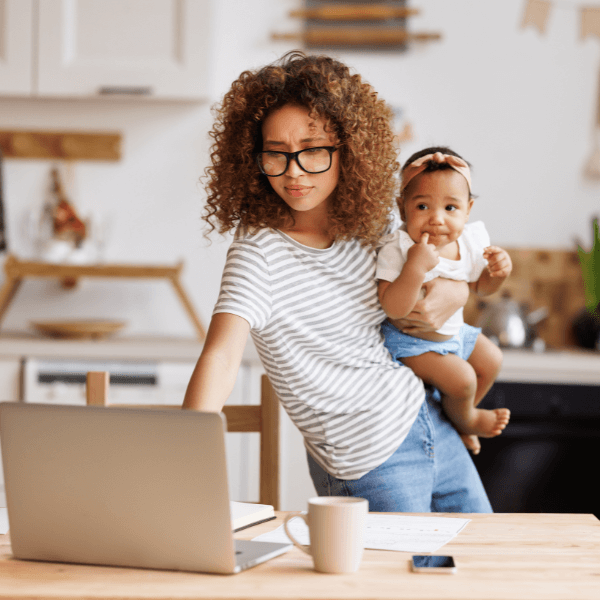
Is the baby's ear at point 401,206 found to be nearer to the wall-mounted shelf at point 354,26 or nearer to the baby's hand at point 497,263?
the baby's hand at point 497,263

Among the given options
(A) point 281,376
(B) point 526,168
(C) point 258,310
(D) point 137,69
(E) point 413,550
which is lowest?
(E) point 413,550

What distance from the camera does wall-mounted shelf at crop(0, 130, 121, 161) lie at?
9.53 ft

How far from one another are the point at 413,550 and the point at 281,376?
0.37 m

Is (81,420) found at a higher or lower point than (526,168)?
lower

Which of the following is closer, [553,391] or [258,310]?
[258,310]

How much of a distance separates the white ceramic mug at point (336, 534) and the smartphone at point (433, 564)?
0.07 m

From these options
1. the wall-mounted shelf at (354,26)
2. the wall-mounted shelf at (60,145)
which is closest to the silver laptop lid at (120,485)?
the wall-mounted shelf at (60,145)

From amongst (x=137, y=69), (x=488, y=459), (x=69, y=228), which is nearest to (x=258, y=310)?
(x=488, y=459)

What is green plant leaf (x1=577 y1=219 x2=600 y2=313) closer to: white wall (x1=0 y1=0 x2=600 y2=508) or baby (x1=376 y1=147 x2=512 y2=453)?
white wall (x1=0 y1=0 x2=600 y2=508)

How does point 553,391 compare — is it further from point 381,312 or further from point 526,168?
point 381,312

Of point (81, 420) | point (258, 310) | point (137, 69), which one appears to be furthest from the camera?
point (137, 69)

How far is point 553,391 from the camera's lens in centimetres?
237

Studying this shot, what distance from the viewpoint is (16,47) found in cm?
258

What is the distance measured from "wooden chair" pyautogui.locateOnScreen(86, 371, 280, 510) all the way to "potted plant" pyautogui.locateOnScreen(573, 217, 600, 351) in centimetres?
163
